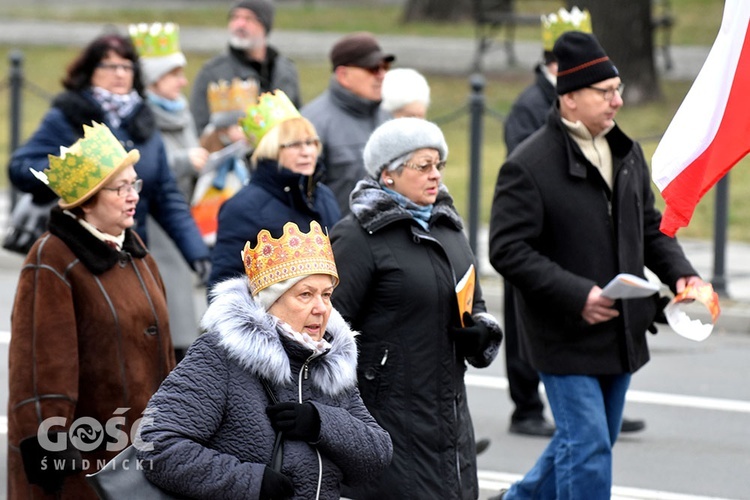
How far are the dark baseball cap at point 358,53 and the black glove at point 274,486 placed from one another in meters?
4.74

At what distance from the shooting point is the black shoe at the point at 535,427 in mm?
8398

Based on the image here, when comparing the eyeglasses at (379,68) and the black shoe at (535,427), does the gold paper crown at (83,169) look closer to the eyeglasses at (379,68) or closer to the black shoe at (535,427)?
the eyeglasses at (379,68)

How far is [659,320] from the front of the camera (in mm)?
6590

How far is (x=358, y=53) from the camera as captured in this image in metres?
8.61

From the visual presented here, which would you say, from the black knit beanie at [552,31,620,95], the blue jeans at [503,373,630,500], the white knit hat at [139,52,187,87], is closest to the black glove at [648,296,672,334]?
the blue jeans at [503,373,630,500]

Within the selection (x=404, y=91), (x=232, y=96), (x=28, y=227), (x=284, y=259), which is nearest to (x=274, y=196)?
(x=28, y=227)

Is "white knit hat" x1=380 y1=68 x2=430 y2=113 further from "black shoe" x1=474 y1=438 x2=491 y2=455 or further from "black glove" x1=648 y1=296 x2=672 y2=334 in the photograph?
"black glove" x1=648 y1=296 x2=672 y2=334

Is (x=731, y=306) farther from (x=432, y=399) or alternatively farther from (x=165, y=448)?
(x=165, y=448)

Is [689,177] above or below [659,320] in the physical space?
above

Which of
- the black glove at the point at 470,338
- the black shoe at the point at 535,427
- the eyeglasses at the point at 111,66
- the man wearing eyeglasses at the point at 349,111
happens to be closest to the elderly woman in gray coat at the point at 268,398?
the black glove at the point at 470,338

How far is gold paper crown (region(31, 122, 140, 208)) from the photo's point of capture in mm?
5578

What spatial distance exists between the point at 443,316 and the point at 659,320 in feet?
4.59

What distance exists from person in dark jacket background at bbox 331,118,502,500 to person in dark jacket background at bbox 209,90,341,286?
986 millimetres

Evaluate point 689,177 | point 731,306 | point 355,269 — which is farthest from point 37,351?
point 731,306
